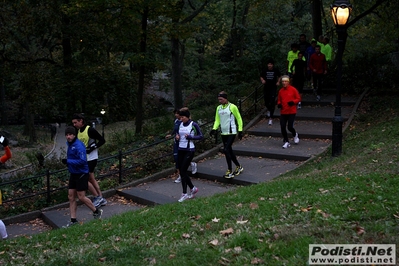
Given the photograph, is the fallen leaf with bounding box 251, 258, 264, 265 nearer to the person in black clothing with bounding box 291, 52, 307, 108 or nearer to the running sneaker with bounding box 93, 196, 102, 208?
the running sneaker with bounding box 93, 196, 102, 208

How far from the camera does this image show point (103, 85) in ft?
66.4

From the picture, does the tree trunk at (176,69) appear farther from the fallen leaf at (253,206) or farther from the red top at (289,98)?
the fallen leaf at (253,206)

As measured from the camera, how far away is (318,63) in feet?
55.2

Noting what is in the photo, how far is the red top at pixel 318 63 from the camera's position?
659 inches

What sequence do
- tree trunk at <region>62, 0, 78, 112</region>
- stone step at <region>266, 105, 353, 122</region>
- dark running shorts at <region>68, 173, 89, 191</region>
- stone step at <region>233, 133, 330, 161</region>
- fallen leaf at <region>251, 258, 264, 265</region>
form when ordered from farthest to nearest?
tree trunk at <region>62, 0, 78, 112</region>, stone step at <region>266, 105, 353, 122</region>, stone step at <region>233, 133, 330, 161</region>, dark running shorts at <region>68, 173, 89, 191</region>, fallen leaf at <region>251, 258, 264, 265</region>

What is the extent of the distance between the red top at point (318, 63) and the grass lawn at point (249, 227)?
762 centimetres

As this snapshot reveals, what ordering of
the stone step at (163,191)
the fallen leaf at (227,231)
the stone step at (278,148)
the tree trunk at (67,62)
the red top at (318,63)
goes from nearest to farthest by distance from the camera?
the fallen leaf at (227,231), the stone step at (163,191), the stone step at (278,148), the red top at (318,63), the tree trunk at (67,62)

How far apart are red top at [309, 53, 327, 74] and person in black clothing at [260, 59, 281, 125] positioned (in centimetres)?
204

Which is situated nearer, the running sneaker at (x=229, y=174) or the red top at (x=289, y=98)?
the running sneaker at (x=229, y=174)

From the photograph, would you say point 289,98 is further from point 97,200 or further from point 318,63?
point 97,200

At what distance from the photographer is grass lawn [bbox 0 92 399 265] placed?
5312 mm

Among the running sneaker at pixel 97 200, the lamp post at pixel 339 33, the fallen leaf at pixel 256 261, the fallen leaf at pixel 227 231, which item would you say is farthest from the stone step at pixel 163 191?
the fallen leaf at pixel 256 261

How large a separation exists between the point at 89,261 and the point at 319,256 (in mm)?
2800

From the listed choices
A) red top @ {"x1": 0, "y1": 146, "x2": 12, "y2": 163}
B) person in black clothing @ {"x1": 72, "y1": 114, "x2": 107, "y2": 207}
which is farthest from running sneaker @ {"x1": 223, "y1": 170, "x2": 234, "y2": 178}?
red top @ {"x1": 0, "y1": 146, "x2": 12, "y2": 163}
